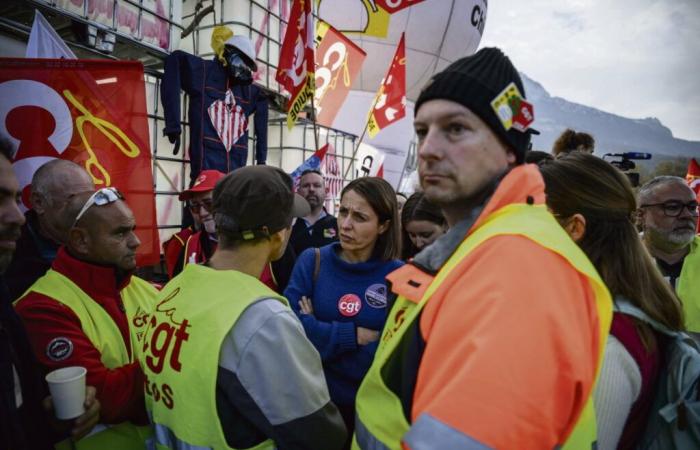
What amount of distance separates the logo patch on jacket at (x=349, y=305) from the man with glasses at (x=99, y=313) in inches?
38.8

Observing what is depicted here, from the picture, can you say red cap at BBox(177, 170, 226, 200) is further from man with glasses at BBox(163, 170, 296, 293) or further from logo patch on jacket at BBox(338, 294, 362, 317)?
logo patch on jacket at BBox(338, 294, 362, 317)

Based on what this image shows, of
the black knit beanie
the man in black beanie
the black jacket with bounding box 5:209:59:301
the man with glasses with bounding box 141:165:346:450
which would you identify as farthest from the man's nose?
the black jacket with bounding box 5:209:59:301

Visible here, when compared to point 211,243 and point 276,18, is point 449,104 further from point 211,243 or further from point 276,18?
point 276,18

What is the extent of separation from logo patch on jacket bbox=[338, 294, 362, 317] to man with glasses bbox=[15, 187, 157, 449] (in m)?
0.99

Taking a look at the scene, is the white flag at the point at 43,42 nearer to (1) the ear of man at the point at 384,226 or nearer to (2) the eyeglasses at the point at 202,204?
(2) the eyeglasses at the point at 202,204

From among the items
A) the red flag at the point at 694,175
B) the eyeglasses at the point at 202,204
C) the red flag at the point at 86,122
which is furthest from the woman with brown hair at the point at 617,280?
the red flag at the point at 694,175

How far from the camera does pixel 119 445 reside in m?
1.70

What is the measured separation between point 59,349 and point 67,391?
0.29 metres

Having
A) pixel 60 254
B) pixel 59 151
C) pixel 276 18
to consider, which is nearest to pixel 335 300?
pixel 60 254

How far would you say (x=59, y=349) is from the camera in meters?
1.55

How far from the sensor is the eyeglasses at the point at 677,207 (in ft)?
8.69

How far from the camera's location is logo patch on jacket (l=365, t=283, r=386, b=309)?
2.21 metres

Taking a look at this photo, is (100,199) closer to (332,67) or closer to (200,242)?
(200,242)

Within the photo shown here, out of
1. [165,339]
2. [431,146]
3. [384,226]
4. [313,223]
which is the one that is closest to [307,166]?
[313,223]
